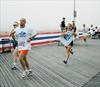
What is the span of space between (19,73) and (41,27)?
38.3ft

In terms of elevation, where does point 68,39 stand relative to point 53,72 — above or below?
above

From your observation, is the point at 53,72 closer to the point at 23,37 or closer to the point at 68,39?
the point at 23,37

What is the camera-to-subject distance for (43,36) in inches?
656

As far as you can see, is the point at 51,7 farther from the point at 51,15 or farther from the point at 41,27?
the point at 41,27

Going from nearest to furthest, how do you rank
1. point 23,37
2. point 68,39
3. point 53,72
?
point 23,37 < point 53,72 < point 68,39

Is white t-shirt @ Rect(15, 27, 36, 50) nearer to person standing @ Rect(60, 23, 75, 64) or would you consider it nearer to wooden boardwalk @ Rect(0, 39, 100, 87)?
wooden boardwalk @ Rect(0, 39, 100, 87)

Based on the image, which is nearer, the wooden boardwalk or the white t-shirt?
the wooden boardwalk

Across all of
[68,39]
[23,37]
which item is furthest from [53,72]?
[68,39]

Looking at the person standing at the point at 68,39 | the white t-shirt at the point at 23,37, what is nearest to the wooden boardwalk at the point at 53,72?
the person standing at the point at 68,39

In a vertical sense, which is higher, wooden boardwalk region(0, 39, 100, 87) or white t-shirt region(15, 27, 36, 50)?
white t-shirt region(15, 27, 36, 50)

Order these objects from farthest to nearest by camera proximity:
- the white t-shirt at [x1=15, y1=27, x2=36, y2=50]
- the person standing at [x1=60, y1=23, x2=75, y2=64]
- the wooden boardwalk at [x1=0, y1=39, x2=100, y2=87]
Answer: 1. the person standing at [x1=60, y1=23, x2=75, y2=64]
2. the white t-shirt at [x1=15, y1=27, x2=36, y2=50]
3. the wooden boardwalk at [x1=0, y1=39, x2=100, y2=87]

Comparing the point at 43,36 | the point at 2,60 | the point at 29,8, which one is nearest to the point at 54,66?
the point at 2,60

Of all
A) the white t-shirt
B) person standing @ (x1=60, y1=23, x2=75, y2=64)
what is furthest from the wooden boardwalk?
the white t-shirt

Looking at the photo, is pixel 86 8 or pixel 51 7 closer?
pixel 51 7
